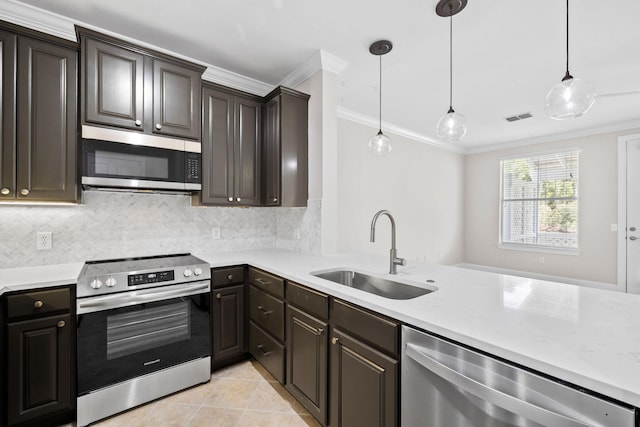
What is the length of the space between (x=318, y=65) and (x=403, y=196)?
2979mm

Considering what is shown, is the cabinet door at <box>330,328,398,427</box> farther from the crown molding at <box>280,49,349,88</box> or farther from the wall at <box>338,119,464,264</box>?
the wall at <box>338,119,464,264</box>

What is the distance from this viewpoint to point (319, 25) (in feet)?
7.36

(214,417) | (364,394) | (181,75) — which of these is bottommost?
(214,417)

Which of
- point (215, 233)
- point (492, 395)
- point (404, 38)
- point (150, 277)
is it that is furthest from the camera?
point (215, 233)

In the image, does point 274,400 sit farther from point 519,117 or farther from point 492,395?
point 519,117

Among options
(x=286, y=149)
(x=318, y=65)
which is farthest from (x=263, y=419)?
(x=318, y=65)

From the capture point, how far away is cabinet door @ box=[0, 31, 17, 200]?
1.81 meters

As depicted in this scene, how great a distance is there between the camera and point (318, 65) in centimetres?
273

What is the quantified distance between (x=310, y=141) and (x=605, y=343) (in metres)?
2.48

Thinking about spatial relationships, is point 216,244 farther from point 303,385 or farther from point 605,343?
point 605,343

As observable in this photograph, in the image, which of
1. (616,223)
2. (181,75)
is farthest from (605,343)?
(616,223)

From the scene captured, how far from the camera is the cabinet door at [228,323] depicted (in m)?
2.40

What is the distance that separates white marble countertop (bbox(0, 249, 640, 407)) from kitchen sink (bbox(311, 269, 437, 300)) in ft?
0.17

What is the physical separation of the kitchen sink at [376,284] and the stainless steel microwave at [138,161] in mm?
1375
